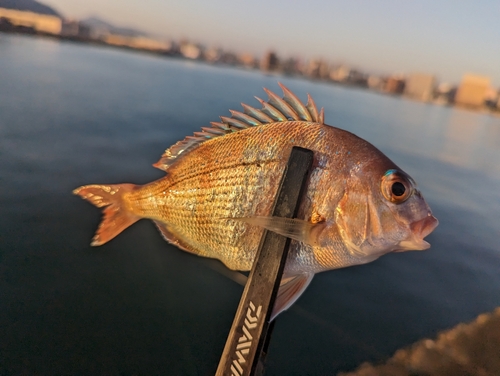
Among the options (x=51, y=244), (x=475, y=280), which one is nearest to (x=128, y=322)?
(x=51, y=244)

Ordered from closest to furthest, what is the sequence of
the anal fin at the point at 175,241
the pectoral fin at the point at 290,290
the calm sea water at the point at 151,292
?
1. the pectoral fin at the point at 290,290
2. the anal fin at the point at 175,241
3. the calm sea water at the point at 151,292

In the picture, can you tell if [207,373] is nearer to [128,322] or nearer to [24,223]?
[128,322]

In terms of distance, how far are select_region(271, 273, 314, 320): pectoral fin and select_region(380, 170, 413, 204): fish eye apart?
45 cm

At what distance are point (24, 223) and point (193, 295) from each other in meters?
1.78

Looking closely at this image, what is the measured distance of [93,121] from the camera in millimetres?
6180

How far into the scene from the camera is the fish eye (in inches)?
42.4

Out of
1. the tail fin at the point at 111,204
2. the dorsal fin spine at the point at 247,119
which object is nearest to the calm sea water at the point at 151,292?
the tail fin at the point at 111,204

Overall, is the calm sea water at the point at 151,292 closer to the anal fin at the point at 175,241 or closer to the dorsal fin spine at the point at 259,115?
the anal fin at the point at 175,241

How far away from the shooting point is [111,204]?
1.66 m

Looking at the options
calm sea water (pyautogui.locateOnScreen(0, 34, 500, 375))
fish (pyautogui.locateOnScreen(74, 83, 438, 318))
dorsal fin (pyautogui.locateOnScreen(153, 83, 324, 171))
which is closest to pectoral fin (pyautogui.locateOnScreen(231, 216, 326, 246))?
fish (pyautogui.locateOnScreen(74, 83, 438, 318))

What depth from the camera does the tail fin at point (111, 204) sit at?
1635 millimetres

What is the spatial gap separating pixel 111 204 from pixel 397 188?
1426mm

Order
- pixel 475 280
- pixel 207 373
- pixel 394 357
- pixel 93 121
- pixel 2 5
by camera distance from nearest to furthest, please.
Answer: pixel 207 373 → pixel 394 357 → pixel 475 280 → pixel 93 121 → pixel 2 5

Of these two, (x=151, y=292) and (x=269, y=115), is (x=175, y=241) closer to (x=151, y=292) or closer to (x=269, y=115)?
(x=269, y=115)
